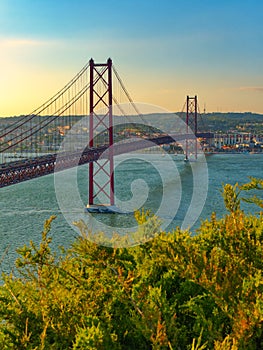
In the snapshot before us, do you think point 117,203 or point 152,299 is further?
point 117,203

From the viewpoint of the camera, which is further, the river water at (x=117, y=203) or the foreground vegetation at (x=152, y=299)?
the river water at (x=117, y=203)

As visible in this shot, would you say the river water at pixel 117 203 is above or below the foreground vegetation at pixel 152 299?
below

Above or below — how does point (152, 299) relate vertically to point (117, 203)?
above

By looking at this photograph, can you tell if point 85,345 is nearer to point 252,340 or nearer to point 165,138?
point 252,340
